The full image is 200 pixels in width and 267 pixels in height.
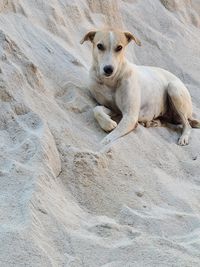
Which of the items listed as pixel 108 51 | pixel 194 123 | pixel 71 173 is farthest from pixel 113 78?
pixel 71 173

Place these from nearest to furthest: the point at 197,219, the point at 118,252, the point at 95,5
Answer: the point at 118,252 → the point at 197,219 → the point at 95,5

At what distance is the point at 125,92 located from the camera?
19.2ft

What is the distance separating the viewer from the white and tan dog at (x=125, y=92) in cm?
566

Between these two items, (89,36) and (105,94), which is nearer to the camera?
(105,94)

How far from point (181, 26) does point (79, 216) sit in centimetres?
622

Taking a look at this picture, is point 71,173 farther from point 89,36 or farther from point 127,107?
point 89,36

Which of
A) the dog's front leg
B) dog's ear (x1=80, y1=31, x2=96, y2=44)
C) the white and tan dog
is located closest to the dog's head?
the white and tan dog

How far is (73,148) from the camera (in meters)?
4.73

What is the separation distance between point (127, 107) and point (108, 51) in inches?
21.8

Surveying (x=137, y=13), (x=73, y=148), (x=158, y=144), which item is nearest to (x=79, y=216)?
(x=73, y=148)

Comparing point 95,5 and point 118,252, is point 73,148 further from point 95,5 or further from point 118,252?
point 95,5

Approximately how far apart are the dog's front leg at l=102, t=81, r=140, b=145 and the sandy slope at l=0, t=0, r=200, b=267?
11 centimetres

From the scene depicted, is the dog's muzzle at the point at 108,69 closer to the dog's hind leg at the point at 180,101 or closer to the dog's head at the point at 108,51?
the dog's head at the point at 108,51

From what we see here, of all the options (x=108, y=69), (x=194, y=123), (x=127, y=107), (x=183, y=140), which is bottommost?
(x=194, y=123)
